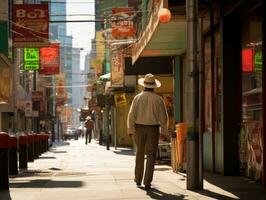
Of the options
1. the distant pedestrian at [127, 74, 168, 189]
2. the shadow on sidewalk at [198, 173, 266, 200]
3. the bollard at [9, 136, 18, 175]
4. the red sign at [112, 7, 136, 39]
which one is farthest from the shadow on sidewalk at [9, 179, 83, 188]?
the red sign at [112, 7, 136, 39]

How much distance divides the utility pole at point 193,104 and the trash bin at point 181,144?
3430 mm

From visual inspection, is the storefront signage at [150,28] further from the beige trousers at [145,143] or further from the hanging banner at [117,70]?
the hanging banner at [117,70]

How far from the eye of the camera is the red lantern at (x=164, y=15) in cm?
1384

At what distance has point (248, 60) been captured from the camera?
1350 cm

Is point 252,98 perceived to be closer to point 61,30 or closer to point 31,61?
point 31,61

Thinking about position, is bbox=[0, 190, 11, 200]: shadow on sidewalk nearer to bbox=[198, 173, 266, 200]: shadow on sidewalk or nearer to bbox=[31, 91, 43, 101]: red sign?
bbox=[198, 173, 266, 200]: shadow on sidewalk

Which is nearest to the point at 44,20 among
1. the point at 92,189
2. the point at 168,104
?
the point at 168,104

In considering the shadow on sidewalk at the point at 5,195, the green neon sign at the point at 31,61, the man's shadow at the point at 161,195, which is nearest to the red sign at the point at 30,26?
the shadow on sidewalk at the point at 5,195

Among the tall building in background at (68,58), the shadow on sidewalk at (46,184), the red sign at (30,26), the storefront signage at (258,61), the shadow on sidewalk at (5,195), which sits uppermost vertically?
the tall building in background at (68,58)

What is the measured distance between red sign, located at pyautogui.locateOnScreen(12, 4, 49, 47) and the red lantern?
11.7 meters

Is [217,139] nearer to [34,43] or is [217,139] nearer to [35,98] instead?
[34,43]

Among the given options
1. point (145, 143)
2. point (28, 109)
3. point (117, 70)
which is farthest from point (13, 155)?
point (117, 70)

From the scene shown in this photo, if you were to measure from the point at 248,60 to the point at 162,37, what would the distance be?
4.38 metres

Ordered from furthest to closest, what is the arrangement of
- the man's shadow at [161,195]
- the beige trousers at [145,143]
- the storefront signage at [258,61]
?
1. the storefront signage at [258,61]
2. the beige trousers at [145,143]
3. the man's shadow at [161,195]
